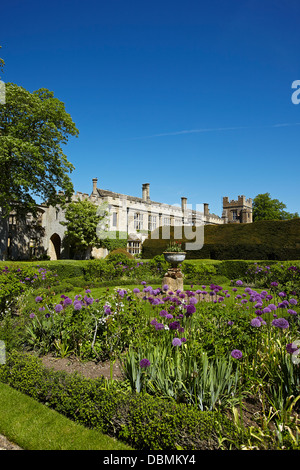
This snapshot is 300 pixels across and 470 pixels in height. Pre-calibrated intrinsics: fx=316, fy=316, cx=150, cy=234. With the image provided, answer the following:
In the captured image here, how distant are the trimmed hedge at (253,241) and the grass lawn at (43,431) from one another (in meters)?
16.7

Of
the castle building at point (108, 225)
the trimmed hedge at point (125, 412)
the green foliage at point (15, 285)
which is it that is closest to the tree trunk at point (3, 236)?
the castle building at point (108, 225)

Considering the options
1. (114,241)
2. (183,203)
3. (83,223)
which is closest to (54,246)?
(114,241)

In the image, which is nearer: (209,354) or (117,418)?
(117,418)

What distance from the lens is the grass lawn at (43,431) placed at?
2.89m

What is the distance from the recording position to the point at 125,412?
118 inches

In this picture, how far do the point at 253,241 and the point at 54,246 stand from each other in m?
18.7

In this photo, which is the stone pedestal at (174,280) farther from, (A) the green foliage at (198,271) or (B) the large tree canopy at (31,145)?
(B) the large tree canopy at (31,145)

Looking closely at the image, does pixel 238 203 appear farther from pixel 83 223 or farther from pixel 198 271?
pixel 198 271

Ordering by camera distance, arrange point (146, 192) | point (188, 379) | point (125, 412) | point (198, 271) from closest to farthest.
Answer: point (125, 412)
point (188, 379)
point (198, 271)
point (146, 192)

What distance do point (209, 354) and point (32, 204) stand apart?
1646cm

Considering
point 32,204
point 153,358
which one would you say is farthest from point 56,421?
point 32,204

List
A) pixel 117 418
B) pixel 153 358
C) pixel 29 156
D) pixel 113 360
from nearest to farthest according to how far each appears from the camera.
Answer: pixel 117 418 → pixel 153 358 → pixel 113 360 → pixel 29 156

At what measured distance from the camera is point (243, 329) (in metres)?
3.85
